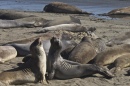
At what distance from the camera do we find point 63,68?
6.57 m

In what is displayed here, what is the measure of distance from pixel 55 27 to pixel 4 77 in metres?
5.28

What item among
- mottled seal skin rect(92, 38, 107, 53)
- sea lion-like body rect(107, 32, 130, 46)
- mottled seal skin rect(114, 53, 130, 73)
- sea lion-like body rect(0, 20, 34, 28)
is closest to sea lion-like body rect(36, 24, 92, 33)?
sea lion-like body rect(0, 20, 34, 28)

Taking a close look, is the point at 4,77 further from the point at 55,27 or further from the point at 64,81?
the point at 55,27

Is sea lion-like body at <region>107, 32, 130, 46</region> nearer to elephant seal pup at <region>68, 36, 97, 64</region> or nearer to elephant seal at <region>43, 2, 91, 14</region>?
elephant seal pup at <region>68, 36, 97, 64</region>

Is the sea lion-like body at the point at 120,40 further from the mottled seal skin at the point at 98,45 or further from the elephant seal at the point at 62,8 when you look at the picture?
the elephant seal at the point at 62,8

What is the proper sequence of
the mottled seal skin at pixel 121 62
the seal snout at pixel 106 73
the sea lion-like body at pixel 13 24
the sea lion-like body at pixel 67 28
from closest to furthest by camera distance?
the seal snout at pixel 106 73
the mottled seal skin at pixel 121 62
the sea lion-like body at pixel 67 28
the sea lion-like body at pixel 13 24

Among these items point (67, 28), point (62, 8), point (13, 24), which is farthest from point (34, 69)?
point (62, 8)

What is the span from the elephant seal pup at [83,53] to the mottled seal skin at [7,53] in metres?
1.27

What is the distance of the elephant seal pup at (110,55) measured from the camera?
7.38 metres

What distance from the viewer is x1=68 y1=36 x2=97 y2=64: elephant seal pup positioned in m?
7.28

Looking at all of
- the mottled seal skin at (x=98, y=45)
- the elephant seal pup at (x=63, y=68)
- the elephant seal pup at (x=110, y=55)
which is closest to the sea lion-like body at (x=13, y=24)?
the mottled seal skin at (x=98, y=45)

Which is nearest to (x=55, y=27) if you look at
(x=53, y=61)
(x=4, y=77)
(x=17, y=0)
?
(x=53, y=61)

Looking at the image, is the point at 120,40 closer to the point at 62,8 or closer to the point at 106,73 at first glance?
the point at 106,73

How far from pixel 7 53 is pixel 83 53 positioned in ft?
5.04
